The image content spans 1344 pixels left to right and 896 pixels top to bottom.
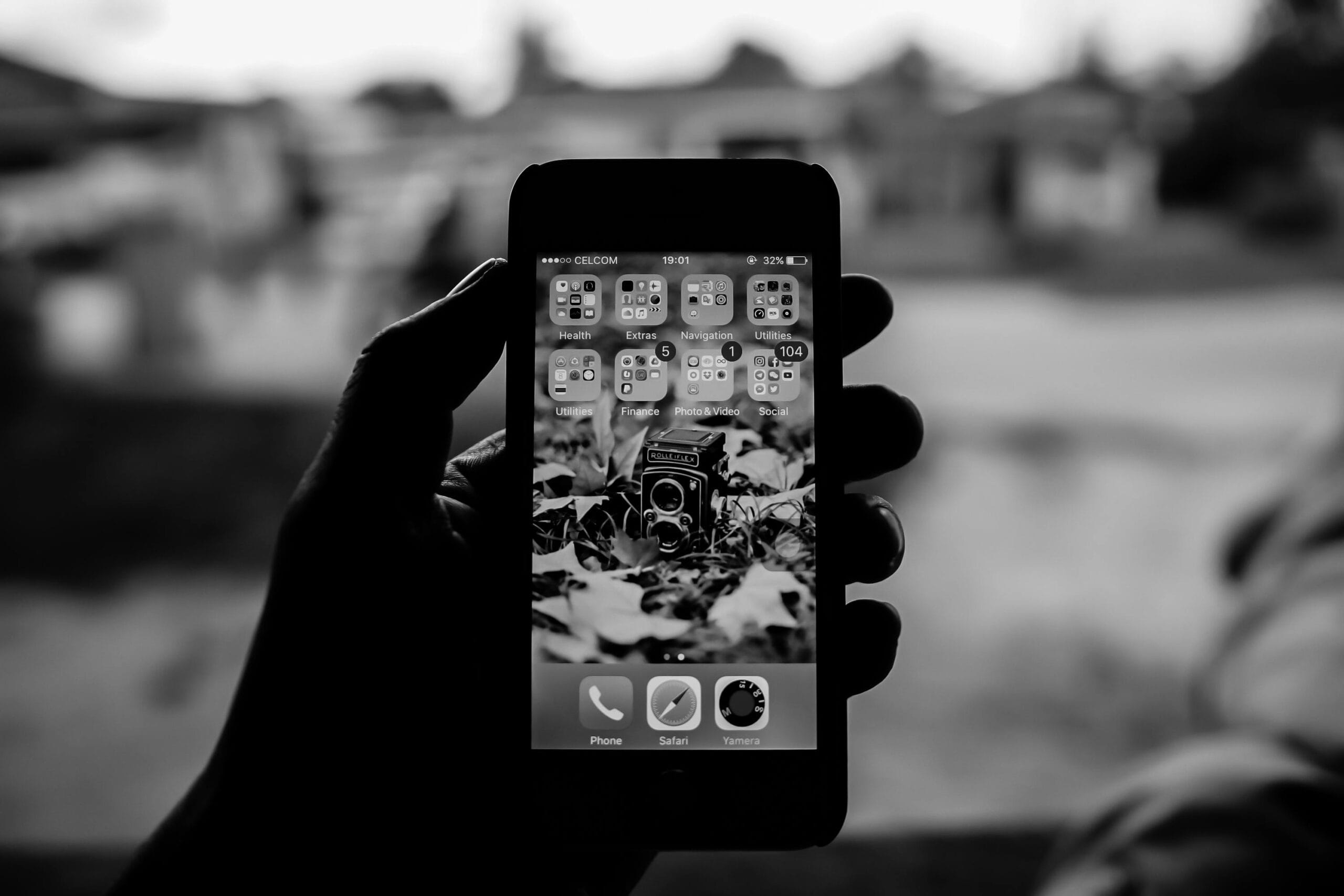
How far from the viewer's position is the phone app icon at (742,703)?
613mm

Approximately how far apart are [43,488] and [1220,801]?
2346 mm

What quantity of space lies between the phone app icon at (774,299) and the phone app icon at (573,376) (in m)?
0.10

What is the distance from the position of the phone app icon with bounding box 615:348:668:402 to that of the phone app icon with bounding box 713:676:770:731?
0.17 meters

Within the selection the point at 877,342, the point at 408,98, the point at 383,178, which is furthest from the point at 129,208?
the point at 877,342

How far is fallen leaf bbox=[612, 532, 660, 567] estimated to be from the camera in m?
0.63

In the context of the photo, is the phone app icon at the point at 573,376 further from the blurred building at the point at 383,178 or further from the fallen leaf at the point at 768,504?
the blurred building at the point at 383,178

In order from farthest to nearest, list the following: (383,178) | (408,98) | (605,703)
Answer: (383,178) → (408,98) → (605,703)

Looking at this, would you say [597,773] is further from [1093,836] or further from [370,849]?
[1093,836]

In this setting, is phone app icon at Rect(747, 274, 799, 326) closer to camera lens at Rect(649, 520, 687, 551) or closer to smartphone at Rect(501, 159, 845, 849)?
smartphone at Rect(501, 159, 845, 849)

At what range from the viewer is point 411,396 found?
0.62 meters

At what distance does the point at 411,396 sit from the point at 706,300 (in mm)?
182

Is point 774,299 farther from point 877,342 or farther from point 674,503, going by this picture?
→ point 877,342

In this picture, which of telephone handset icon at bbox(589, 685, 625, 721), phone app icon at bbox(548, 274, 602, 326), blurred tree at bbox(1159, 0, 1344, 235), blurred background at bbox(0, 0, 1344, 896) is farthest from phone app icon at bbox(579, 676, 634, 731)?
blurred tree at bbox(1159, 0, 1344, 235)

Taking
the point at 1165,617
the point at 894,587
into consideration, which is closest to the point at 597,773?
the point at 894,587
